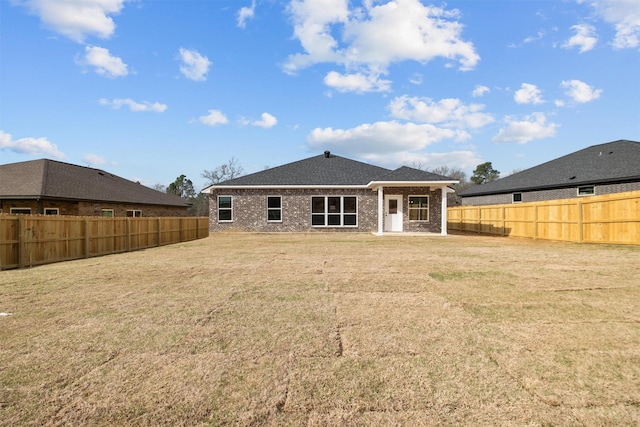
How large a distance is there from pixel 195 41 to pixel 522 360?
557 inches

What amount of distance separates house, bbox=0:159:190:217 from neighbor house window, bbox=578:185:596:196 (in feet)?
95.0

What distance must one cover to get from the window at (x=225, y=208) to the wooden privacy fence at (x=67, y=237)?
6.24 m

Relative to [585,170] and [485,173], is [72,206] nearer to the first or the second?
[585,170]

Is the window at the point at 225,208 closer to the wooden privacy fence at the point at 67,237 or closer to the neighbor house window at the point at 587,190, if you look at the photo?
the wooden privacy fence at the point at 67,237

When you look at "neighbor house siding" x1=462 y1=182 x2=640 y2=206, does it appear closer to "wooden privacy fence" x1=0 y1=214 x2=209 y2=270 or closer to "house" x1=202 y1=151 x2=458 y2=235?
"house" x1=202 y1=151 x2=458 y2=235

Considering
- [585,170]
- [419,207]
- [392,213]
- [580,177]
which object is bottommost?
[392,213]

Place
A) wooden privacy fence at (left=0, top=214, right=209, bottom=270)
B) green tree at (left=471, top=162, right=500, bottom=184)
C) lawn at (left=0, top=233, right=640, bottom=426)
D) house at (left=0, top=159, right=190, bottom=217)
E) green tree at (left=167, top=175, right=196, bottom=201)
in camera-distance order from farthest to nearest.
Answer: green tree at (left=471, top=162, right=500, bottom=184), green tree at (left=167, top=175, right=196, bottom=201), house at (left=0, top=159, right=190, bottom=217), wooden privacy fence at (left=0, top=214, right=209, bottom=270), lawn at (left=0, top=233, right=640, bottom=426)

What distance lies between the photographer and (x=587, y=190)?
65.3ft

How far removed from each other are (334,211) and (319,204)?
1064 millimetres

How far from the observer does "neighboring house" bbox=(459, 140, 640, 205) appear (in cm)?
1839

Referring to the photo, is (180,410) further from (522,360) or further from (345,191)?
(345,191)

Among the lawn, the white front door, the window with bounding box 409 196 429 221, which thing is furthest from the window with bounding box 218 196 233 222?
the lawn

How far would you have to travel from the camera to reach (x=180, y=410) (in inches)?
88.5

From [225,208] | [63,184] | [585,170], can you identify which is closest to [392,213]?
[225,208]
